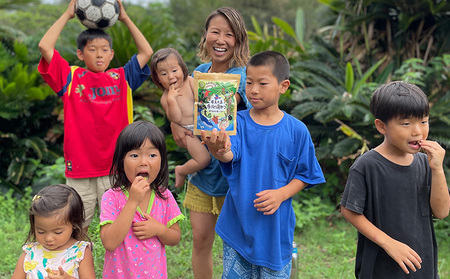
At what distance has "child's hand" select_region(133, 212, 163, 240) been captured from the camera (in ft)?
7.18

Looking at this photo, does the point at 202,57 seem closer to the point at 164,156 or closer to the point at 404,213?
the point at 164,156

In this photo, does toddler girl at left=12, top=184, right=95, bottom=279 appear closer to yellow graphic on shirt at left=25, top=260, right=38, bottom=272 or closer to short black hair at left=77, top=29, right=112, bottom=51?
yellow graphic on shirt at left=25, top=260, right=38, bottom=272

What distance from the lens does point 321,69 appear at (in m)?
5.98

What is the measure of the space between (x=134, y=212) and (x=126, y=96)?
160cm

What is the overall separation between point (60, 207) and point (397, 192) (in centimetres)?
153

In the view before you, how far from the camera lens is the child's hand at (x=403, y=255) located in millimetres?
2092

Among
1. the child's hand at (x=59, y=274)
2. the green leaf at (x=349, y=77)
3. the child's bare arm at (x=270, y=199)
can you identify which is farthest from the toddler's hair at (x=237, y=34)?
the green leaf at (x=349, y=77)

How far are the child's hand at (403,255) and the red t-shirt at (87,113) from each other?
2075 millimetres

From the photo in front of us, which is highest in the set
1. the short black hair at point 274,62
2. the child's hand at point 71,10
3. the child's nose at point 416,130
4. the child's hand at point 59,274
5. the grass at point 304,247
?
the short black hair at point 274,62

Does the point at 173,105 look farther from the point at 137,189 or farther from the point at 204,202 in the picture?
the point at 137,189

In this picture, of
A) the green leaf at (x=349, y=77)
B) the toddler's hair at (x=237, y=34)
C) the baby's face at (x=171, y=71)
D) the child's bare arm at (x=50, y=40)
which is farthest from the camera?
the green leaf at (x=349, y=77)

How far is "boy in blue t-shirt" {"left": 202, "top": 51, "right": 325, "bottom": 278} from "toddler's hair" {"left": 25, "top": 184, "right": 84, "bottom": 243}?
72cm

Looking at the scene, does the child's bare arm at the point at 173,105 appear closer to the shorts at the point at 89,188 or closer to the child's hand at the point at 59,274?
the shorts at the point at 89,188

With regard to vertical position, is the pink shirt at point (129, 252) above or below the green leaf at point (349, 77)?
above
